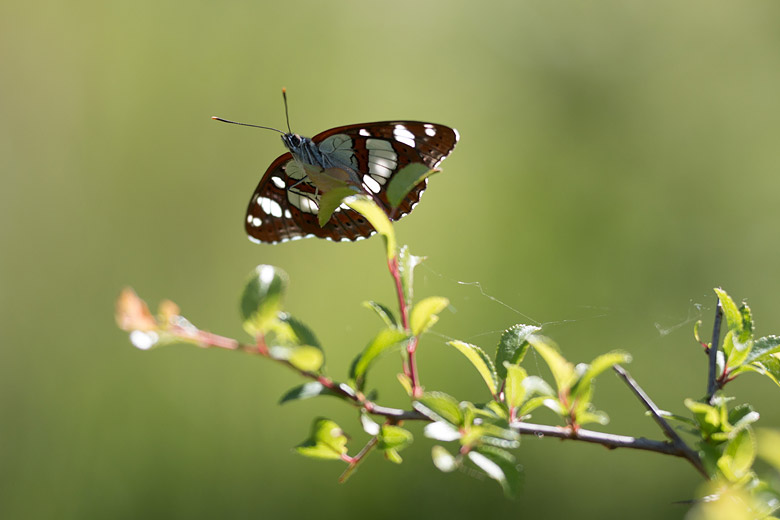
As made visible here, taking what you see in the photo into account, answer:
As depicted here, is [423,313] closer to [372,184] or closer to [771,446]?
[771,446]

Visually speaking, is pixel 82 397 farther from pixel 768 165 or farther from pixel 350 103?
pixel 768 165

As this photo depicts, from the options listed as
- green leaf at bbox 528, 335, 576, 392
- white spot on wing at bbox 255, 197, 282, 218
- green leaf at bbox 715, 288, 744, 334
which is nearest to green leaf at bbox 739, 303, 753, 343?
green leaf at bbox 715, 288, 744, 334

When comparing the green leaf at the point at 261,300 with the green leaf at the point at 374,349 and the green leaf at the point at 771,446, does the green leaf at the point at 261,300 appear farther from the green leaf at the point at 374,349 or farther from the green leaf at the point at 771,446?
the green leaf at the point at 771,446

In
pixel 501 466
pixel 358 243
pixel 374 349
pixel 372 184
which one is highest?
pixel 372 184

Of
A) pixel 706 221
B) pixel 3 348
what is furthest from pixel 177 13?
→ pixel 706 221

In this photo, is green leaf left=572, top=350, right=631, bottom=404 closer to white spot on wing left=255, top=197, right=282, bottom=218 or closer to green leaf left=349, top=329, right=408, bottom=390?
green leaf left=349, top=329, right=408, bottom=390

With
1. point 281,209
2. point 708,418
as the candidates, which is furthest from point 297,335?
point 281,209
